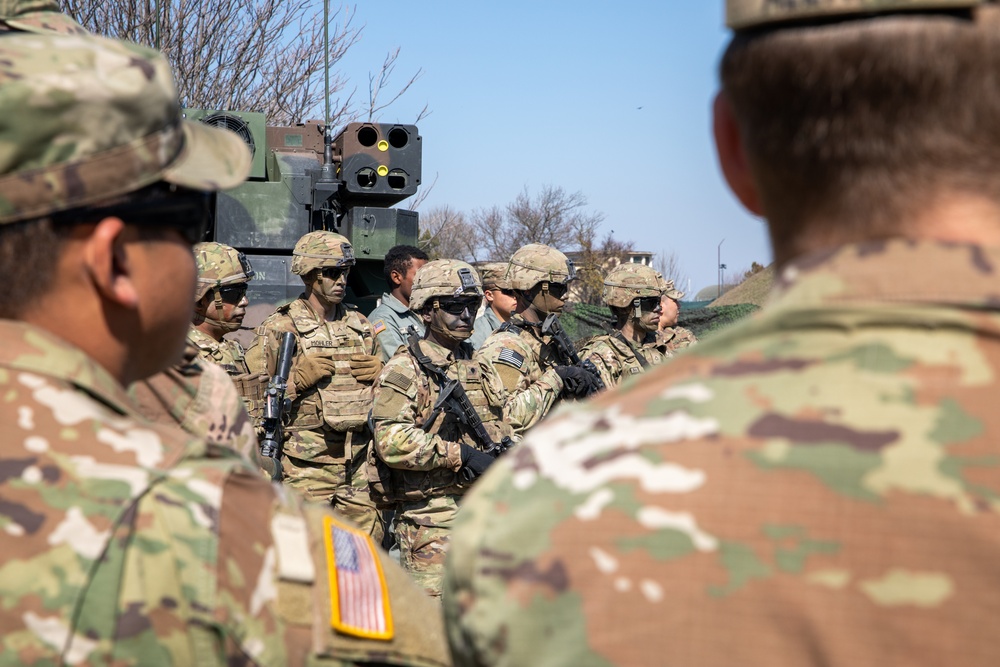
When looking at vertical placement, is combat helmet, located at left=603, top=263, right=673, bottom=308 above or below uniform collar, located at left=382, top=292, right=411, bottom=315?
above

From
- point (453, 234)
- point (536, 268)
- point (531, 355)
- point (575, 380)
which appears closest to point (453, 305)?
point (531, 355)

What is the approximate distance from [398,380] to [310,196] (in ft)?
15.3

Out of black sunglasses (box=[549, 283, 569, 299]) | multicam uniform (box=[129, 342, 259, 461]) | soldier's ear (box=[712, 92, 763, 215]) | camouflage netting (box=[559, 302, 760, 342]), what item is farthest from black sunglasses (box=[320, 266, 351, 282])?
camouflage netting (box=[559, 302, 760, 342])

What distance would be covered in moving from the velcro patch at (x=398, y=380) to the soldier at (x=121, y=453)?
4416 millimetres

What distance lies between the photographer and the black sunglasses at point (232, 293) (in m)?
7.36

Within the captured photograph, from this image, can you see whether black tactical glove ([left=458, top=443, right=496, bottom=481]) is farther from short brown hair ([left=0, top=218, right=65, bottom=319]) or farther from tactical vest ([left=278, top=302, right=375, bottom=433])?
short brown hair ([left=0, top=218, right=65, bottom=319])

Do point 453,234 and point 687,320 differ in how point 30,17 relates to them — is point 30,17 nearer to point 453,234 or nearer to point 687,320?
point 687,320

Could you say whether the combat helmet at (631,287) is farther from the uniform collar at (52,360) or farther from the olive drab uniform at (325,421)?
the uniform collar at (52,360)

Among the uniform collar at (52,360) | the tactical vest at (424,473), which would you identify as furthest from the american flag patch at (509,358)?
the uniform collar at (52,360)

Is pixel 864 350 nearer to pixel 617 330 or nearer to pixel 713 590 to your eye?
pixel 713 590

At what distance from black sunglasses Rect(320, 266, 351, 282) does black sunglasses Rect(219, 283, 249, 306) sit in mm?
864

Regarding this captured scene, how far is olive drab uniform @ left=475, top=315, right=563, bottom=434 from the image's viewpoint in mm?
6809

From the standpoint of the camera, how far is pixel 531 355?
780 centimetres

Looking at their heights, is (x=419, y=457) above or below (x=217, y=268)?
below
